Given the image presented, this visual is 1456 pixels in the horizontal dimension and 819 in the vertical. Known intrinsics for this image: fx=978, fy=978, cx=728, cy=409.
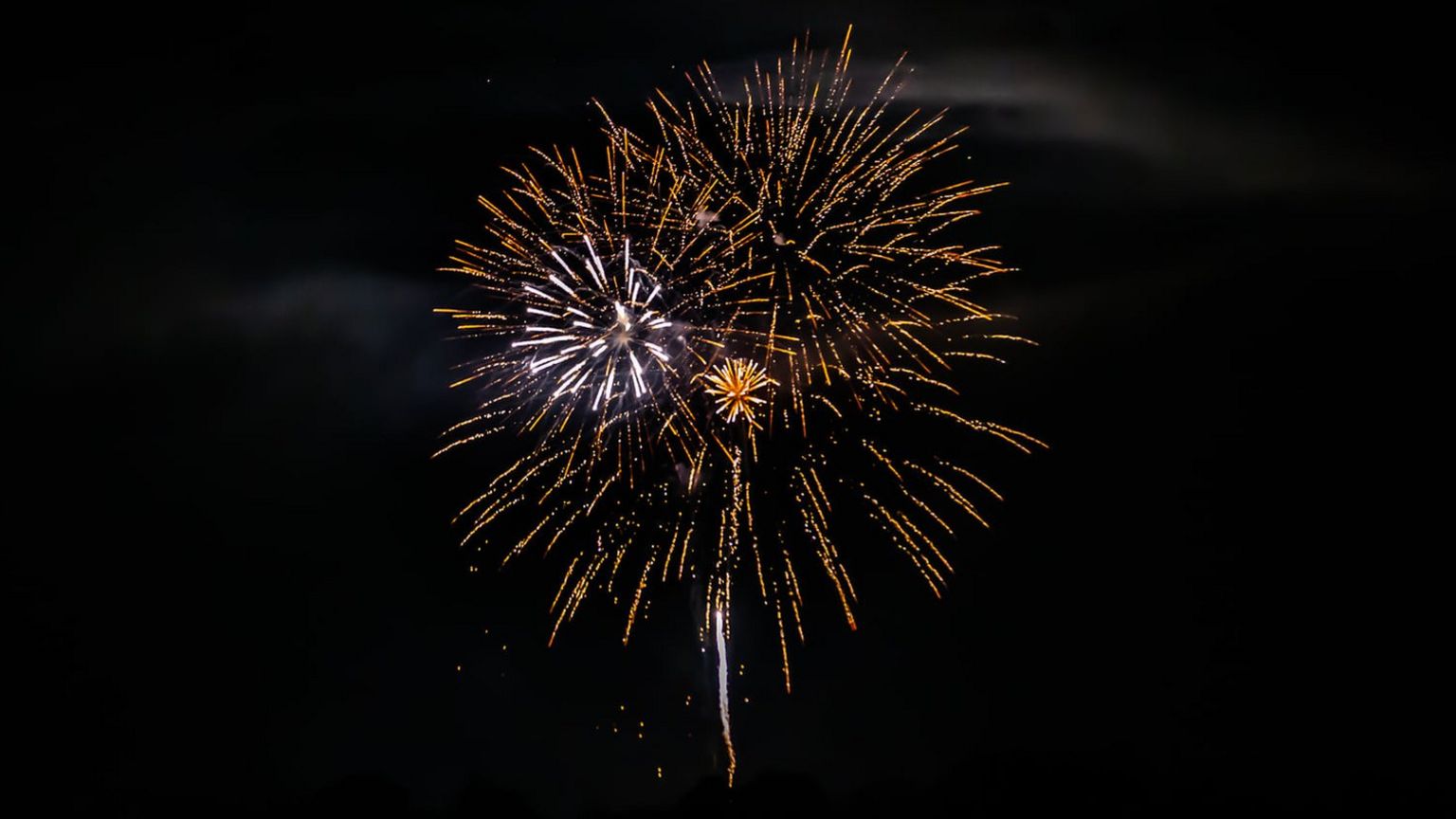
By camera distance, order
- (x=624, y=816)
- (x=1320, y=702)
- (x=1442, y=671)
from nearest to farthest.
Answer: (x=1442, y=671) → (x=1320, y=702) → (x=624, y=816)

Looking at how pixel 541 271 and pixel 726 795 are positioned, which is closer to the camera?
pixel 541 271

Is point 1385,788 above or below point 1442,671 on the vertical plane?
below

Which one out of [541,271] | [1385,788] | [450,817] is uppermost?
[541,271]

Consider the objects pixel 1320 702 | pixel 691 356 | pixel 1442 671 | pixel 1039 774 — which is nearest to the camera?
pixel 691 356

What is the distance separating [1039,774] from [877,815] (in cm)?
337

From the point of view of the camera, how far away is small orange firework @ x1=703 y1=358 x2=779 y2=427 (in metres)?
10.1

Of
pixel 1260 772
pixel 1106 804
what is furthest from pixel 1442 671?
pixel 1106 804

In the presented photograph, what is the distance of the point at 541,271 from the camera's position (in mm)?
10219

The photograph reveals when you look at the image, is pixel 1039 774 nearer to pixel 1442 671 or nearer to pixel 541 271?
pixel 1442 671

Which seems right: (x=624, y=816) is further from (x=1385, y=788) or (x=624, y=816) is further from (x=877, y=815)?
(x=1385, y=788)

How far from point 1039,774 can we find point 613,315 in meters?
13.9

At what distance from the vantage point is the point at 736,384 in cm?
1014

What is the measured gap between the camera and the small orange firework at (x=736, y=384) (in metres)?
10.1

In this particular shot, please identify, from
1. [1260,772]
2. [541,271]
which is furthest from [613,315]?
[1260,772]
